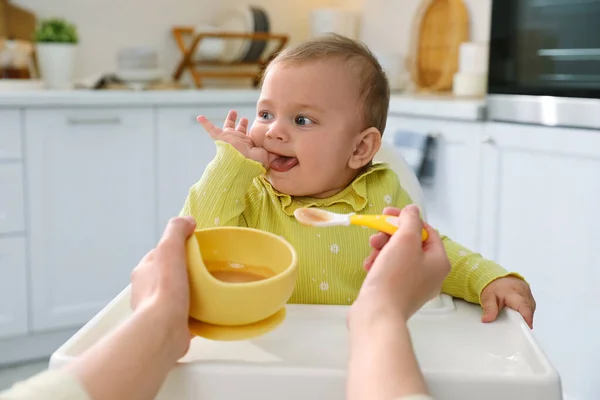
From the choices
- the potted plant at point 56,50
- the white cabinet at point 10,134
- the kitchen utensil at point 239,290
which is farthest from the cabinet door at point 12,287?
the kitchen utensil at point 239,290

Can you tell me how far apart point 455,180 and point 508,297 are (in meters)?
1.30

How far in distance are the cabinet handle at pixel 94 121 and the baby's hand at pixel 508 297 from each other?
5.82 ft

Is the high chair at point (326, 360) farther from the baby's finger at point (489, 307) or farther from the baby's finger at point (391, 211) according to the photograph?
the baby's finger at point (391, 211)

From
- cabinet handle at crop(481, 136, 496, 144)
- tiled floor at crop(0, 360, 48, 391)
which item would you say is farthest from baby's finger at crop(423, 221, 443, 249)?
tiled floor at crop(0, 360, 48, 391)

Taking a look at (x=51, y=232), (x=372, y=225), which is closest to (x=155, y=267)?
(x=372, y=225)

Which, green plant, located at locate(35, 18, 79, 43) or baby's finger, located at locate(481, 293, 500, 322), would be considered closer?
baby's finger, located at locate(481, 293, 500, 322)

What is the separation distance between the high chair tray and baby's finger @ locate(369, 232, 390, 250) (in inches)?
3.8

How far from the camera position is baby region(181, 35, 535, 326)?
1011 millimetres

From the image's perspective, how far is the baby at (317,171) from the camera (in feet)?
3.32

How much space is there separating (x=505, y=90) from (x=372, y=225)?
1350mm

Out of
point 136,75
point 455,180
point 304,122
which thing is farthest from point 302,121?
point 136,75

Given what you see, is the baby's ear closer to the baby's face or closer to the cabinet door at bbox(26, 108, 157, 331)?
the baby's face

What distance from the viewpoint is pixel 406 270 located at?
0.70m

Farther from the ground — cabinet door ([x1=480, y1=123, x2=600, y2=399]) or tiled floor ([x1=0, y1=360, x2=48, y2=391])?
cabinet door ([x1=480, y1=123, x2=600, y2=399])
